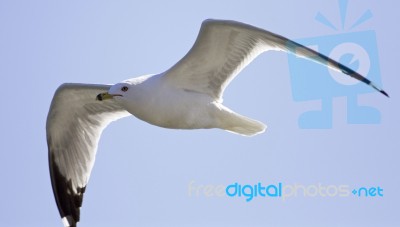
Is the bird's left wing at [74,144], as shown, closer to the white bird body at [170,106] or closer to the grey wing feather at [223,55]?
the white bird body at [170,106]

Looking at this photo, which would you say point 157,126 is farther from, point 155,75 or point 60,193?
point 60,193

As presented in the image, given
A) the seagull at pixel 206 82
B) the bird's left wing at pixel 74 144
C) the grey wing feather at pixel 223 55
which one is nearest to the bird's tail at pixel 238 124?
the seagull at pixel 206 82

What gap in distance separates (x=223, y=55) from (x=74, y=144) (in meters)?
2.12

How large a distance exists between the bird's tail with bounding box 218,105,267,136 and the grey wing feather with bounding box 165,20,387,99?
0.23 metres

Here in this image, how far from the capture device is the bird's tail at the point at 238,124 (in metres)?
6.72

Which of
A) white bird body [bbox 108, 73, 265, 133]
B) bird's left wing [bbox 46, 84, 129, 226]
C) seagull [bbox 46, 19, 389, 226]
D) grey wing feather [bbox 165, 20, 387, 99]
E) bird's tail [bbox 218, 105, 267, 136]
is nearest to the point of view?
grey wing feather [bbox 165, 20, 387, 99]

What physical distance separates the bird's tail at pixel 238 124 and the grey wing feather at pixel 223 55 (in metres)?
0.23

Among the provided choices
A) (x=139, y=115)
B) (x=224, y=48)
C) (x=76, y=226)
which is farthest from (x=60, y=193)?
(x=224, y=48)

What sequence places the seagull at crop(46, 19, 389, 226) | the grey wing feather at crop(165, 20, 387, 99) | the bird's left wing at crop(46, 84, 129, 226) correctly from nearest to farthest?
the grey wing feather at crop(165, 20, 387, 99)
the seagull at crop(46, 19, 389, 226)
the bird's left wing at crop(46, 84, 129, 226)

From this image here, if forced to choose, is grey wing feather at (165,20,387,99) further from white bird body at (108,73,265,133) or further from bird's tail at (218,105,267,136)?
bird's tail at (218,105,267,136)

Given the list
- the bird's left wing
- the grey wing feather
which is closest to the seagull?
the grey wing feather

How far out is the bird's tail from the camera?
22.1ft

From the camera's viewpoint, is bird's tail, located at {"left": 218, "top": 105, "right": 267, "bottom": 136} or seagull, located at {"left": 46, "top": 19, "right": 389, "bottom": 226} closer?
seagull, located at {"left": 46, "top": 19, "right": 389, "bottom": 226}

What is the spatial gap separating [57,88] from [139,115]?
4.38 feet
